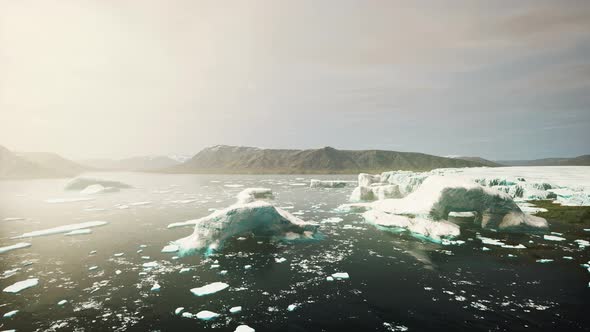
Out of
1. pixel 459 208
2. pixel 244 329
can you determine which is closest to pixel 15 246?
pixel 244 329

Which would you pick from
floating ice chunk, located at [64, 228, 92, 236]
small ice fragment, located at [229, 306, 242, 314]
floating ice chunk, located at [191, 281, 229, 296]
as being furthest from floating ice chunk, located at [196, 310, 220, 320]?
floating ice chunk, located at [64, 228, 92, 236]

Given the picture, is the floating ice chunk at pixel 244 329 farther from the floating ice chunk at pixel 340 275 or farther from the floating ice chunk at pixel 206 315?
the floating ice chunk at pixel 340 275

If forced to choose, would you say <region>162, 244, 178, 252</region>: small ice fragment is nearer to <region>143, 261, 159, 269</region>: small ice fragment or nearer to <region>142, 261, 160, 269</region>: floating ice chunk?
<region>143, 261, 159, 269</region>: small ice fragment

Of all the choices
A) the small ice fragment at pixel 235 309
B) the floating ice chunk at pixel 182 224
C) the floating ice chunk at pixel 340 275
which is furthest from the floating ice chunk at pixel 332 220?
the small ice fragment at pixel 235 309

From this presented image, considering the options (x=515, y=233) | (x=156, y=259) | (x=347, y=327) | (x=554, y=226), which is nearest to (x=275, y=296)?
(x=347, y=327)

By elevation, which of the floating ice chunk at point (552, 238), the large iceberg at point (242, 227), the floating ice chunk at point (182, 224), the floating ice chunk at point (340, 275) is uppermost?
the large iceberg at point (242, 227)

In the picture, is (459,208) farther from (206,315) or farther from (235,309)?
(206,315)

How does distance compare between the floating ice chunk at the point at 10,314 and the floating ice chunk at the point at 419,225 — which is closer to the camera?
the floating ice chunk at the point at 10,314
